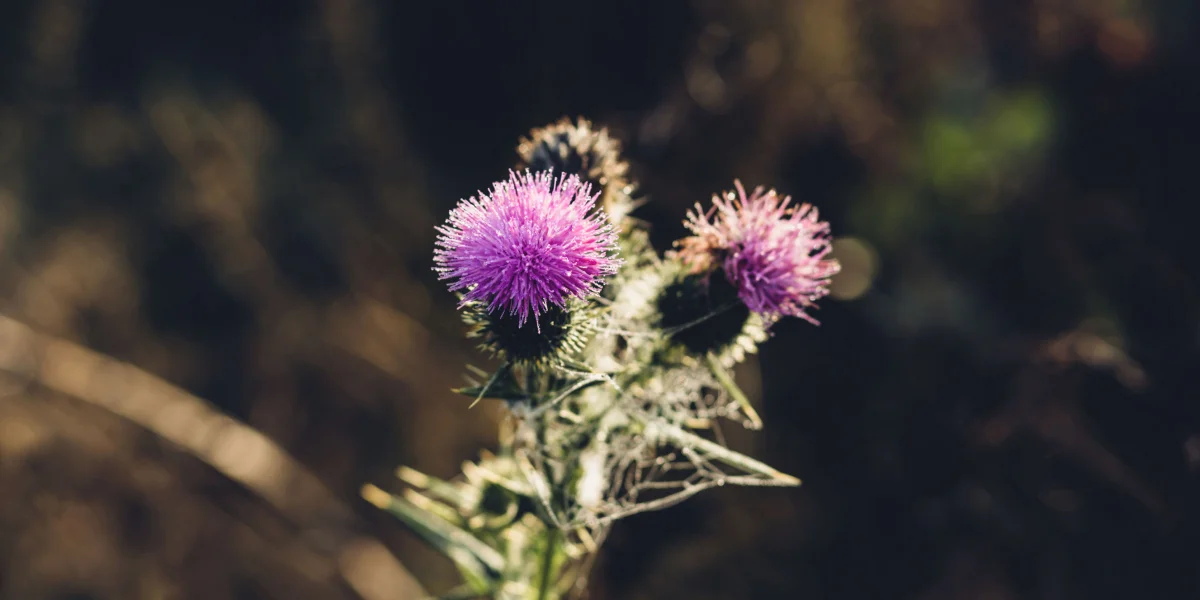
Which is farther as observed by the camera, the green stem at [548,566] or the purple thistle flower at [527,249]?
the green stem at [548,566]

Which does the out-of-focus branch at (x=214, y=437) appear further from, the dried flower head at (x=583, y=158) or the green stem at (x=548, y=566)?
the dried flower head at (x=583, y=158)

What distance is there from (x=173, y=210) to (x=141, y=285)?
0.53m

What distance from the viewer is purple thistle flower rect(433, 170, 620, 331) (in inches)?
50.6

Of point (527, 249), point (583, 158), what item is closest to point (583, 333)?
point (527, 249)

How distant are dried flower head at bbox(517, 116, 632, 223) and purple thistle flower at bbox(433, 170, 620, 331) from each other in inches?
13.8

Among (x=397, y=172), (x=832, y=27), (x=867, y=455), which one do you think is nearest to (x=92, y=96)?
(x=397, y=172)

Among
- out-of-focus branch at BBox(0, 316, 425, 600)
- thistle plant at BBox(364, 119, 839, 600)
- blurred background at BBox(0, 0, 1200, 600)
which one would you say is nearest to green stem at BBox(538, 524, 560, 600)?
thistle plant at BBox(364, 119, 839, 600)

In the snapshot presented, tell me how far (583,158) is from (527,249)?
46cm

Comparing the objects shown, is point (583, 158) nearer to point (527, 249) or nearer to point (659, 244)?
point (527, 249)

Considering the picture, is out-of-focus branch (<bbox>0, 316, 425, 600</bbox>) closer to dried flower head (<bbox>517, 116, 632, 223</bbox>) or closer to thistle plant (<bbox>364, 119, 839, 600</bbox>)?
thistle plant (<bbox>364, 119, 839, 600</bbox>)

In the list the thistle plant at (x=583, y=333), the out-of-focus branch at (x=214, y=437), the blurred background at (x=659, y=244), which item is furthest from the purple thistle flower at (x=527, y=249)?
the out-of-focus branch at (x=214, y=437)

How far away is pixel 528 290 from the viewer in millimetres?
1294

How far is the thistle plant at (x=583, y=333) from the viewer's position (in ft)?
4.28

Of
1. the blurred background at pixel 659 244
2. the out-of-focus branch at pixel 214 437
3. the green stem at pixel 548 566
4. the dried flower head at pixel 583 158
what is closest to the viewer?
the green stem at pixel 548 566
